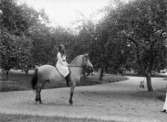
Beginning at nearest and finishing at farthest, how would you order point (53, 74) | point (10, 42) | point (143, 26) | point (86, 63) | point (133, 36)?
point (53, 74) < point (86, 63) < point (10, 42) < point (143, 26) < point (133, 36)

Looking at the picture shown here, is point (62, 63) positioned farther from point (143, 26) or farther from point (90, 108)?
point (143, 26)

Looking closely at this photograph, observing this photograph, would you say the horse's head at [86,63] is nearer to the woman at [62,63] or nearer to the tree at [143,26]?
the woman at [62,63]

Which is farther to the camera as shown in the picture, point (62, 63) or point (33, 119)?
point (62, 63)

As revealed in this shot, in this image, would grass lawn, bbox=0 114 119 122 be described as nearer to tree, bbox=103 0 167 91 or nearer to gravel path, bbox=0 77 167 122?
gravel path, bbox=0 77 167 122

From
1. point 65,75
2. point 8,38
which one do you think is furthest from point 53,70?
point 8,38

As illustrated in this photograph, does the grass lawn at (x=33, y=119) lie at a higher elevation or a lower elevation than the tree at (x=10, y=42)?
lower

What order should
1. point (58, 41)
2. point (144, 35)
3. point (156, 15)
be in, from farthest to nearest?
point (58, 41)
point (144, 35)
point (156, 15)

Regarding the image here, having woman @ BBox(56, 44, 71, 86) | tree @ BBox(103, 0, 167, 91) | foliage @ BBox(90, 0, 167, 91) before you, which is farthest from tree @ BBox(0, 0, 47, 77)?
tree @ BBox(103, 0, 167, 91)

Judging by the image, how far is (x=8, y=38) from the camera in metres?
15.8

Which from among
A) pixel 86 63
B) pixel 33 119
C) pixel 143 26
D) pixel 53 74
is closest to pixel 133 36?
pixel 143 26

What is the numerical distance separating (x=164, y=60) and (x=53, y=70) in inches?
342

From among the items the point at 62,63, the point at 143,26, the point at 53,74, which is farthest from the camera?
the point at 143,26

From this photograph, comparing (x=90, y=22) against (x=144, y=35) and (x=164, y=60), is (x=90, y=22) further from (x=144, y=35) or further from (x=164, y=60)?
(x=164, y=60)

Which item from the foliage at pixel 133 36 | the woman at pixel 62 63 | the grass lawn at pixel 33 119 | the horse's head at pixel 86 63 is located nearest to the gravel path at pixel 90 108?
the grass lawn at pixel 33 119
